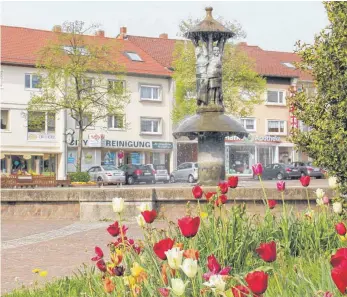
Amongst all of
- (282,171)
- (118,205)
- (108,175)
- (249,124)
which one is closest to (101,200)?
(118,205)

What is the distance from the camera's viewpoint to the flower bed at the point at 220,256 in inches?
119

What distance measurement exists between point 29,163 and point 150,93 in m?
11.2

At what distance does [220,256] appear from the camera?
5629 mm

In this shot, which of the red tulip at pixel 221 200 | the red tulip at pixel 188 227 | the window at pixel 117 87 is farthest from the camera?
the window at pixel 117 87

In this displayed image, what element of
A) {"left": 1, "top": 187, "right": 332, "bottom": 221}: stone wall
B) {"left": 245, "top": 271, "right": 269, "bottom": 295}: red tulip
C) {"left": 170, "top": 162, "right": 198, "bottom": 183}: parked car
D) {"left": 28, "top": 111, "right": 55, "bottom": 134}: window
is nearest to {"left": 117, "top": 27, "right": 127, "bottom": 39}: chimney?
{"left": 28, "top": 111, "right": 55, "bottom": 134}: window

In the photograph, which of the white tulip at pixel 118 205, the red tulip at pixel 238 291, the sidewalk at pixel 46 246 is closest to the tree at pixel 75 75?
the sidewalk at pixel 46 246

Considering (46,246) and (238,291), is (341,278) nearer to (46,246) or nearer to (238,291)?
(238,291)

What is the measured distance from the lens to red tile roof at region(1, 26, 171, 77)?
4744 cm

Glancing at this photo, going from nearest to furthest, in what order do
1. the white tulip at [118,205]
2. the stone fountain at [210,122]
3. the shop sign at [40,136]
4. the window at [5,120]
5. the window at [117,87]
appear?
the white tulip at [118,205] → the stone fountain at [210,122] → the window at [117,87] → the window at [5,120] → the shop sign at [40,136]

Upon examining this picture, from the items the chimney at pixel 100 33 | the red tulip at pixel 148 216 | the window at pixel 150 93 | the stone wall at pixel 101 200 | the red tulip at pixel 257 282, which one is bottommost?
the stone wall at pixel 101 200

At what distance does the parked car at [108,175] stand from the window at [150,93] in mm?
9794

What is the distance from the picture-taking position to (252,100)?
4506cm

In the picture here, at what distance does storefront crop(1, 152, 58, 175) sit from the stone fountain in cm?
3162

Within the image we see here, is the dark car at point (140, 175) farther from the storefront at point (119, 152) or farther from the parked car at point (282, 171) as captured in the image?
the parked car at point (282, 171)
